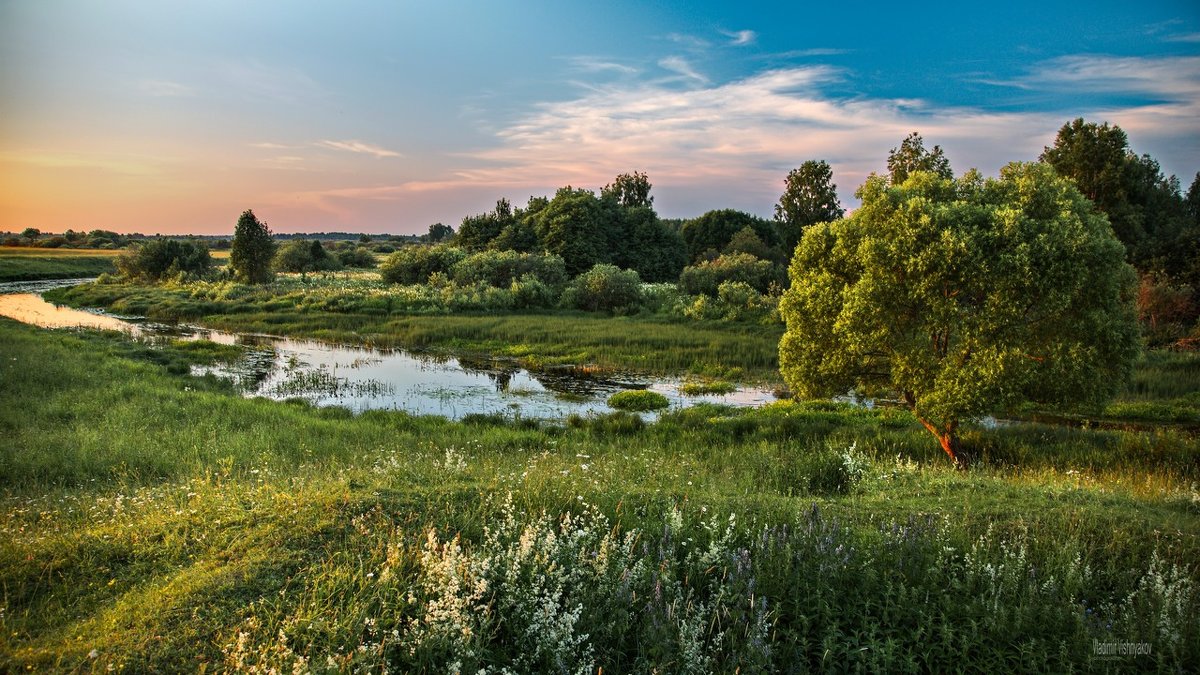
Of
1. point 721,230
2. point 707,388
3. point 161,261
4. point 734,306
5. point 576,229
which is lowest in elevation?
point 707,388

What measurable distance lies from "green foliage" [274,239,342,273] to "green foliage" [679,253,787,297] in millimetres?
57279

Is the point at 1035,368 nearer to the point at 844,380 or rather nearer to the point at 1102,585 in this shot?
the point at 844,380

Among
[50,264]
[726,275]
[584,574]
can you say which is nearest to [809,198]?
[726,275]

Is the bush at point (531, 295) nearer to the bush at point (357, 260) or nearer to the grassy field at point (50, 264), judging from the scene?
the grassy field at point (50, 264)

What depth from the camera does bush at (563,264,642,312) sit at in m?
48.1

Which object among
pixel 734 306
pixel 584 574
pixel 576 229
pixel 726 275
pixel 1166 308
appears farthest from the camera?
pixel 576 229

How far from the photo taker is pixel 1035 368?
12.2 metres

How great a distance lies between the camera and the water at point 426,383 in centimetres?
2097

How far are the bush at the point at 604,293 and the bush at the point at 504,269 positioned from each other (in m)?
5.77

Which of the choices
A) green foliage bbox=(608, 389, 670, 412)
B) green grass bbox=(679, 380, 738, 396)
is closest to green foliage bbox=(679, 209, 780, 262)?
green grass bbox=(679, 380, 738, 396)

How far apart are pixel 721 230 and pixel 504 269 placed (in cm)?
4177

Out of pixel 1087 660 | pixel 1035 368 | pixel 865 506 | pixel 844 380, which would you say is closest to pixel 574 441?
pixel 844 380

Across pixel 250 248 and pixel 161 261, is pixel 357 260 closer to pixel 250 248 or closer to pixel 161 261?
pixel 161 261

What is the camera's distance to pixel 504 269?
5531 centimetres
